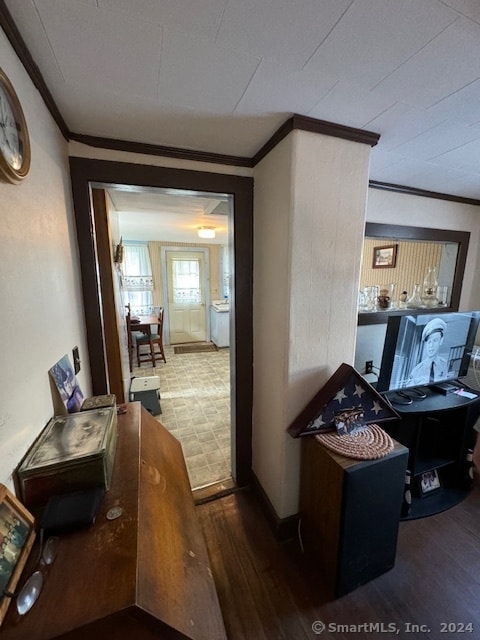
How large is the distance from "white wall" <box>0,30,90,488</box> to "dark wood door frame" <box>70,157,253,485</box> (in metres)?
0.13

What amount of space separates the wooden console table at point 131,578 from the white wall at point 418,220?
166 cm

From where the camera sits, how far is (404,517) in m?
1.65

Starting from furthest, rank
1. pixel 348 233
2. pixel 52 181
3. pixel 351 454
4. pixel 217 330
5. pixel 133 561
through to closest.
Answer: pixel 217 330
pixel 348 233
pixel 351 454
pixel 52 181
pixel 133 561

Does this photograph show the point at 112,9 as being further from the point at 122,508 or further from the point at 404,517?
the point at 404,517

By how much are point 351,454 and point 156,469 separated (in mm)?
870

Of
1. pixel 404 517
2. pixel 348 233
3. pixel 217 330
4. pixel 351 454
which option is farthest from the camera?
pixel 217 330

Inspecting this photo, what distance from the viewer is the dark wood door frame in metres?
1.34

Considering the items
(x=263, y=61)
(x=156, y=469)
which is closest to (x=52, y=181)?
(x=263, y=61)

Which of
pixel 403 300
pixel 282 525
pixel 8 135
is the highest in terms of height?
pixel 8 135

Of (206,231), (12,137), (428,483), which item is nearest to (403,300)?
(428,483)

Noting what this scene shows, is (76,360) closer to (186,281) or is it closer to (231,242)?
(231,242)

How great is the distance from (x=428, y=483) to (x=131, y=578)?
2.05 meters

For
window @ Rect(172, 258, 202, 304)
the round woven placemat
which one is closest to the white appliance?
window @ Rect(172, 258, 202, 304)

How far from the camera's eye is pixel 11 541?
56cm
